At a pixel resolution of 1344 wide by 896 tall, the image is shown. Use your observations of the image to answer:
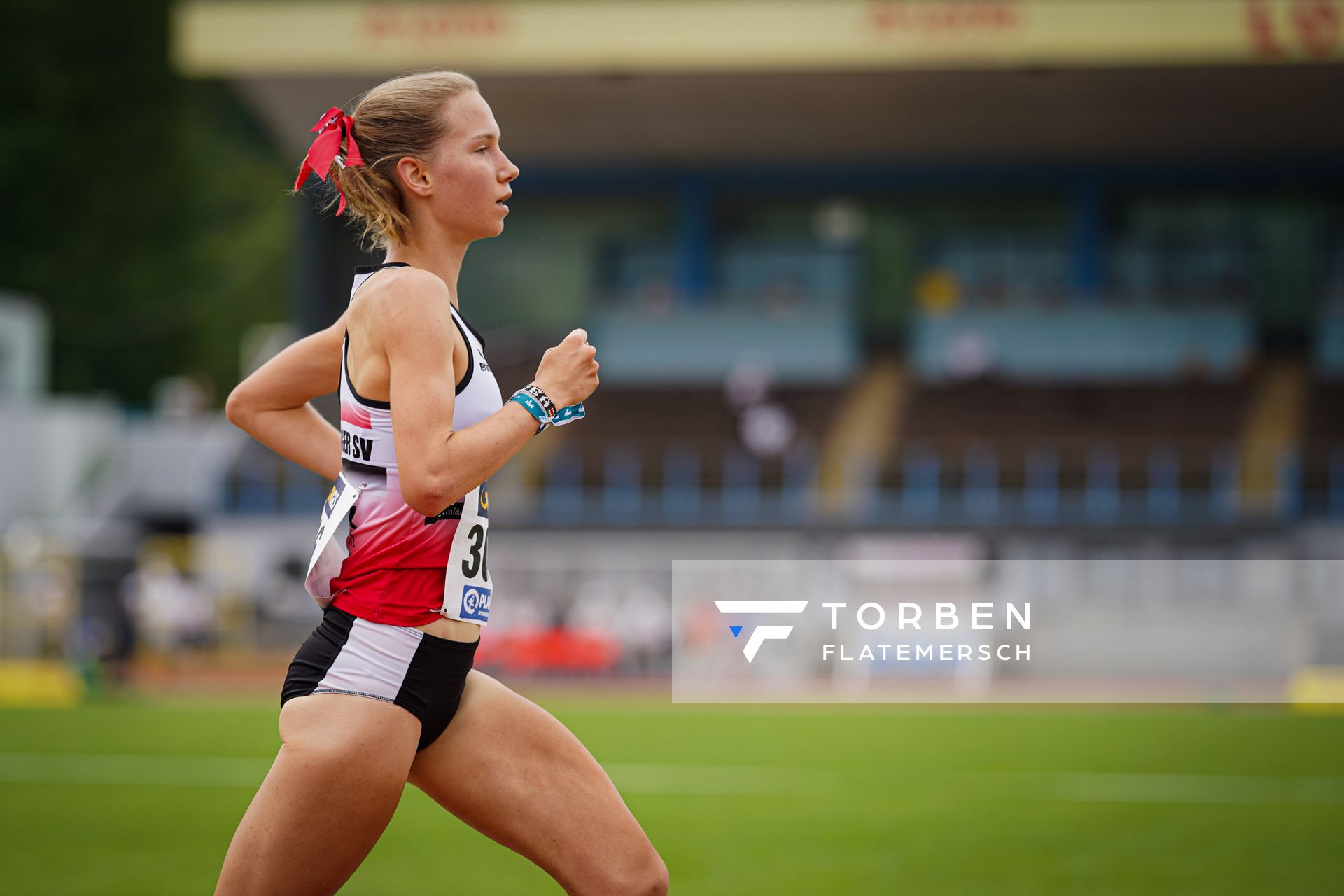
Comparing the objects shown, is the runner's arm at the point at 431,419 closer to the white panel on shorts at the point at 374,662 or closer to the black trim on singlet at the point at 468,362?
the black trim on singlet at the point at 468,362

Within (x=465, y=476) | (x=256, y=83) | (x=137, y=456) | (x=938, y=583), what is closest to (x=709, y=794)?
(x=465, y=476)

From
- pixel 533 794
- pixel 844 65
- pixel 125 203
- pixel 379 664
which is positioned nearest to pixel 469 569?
pixel 379 664

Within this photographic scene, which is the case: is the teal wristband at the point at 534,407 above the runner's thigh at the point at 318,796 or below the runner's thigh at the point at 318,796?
above

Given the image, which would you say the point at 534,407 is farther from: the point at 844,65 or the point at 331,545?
the point at 844,65

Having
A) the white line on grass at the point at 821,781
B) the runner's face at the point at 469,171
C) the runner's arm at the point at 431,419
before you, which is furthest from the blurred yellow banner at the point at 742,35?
the runner's arm at the point at 431,419

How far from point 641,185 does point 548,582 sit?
35.0 ft

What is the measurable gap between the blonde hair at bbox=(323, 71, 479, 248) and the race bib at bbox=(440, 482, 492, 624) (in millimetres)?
570

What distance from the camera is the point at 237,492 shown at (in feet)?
95.2

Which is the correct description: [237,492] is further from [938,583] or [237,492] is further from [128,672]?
[938,583]

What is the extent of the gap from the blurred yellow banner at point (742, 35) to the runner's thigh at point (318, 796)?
25728 mm

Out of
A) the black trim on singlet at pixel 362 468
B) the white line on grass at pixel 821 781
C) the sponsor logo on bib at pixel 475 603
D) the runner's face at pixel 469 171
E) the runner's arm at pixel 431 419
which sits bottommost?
the white line on grass at pixel 821 781

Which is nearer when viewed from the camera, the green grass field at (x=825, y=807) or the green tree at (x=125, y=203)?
the green grass field at (x=825, y=807)

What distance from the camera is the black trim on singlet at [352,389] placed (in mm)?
3139

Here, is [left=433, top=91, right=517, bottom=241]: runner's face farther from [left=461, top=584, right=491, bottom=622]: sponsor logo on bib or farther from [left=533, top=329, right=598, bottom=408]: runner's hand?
[left=461, top=584, right=491, bottom=622]: sponsor logo on bib
